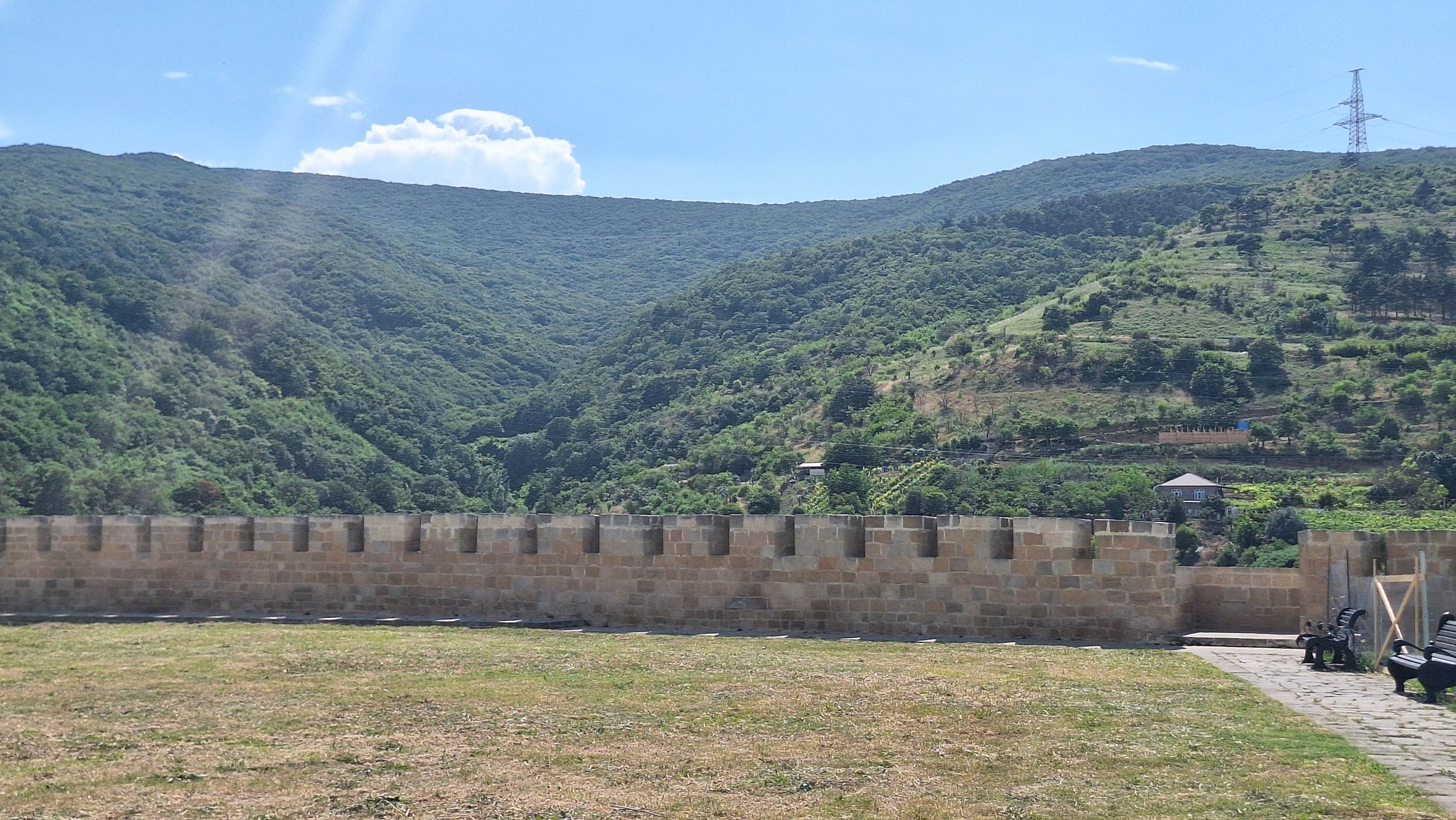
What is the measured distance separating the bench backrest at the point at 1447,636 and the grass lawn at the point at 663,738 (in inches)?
52.2

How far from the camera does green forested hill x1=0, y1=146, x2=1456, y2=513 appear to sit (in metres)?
69.1

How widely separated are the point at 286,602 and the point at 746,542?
5675mm

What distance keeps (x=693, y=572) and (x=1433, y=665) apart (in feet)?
24.6

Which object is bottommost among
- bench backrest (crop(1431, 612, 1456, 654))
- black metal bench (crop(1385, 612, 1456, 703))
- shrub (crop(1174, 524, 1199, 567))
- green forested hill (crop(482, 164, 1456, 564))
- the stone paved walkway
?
shrub (crop(1174, 524, 1199, 567))

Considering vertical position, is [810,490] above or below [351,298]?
below

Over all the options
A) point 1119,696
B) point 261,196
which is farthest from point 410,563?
point 261,196

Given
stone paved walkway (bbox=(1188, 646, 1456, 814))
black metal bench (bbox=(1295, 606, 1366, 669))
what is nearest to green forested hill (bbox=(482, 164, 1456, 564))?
black metal bench (bbox=(1295, 606, 1366, 669))

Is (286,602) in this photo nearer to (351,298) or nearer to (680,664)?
(680,664)

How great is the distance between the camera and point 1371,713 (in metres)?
8.86

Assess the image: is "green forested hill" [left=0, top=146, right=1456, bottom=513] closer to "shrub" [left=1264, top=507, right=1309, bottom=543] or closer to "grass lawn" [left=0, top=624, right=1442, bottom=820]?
"shrub" [left=1264, top=507, right=1309, bottom=543]

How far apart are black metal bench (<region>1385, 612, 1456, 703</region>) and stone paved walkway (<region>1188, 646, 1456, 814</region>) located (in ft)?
0.41

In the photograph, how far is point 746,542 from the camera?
48.6 feet

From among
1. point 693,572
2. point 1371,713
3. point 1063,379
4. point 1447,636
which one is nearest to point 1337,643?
point 1447,636

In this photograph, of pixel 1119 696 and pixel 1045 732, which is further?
pixel 1119 696
